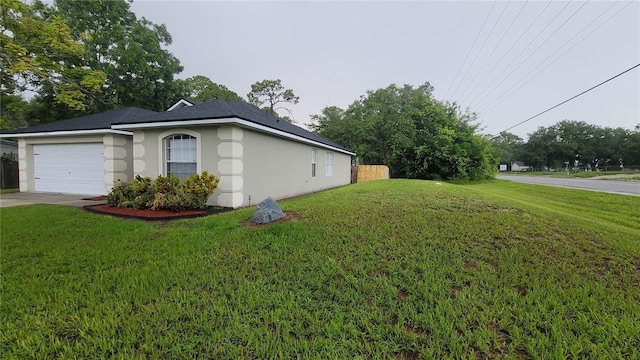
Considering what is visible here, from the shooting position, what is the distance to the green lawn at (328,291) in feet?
7.03

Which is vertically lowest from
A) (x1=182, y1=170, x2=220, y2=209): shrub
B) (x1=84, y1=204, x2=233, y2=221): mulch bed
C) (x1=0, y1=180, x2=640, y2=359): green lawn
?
(x1=0, y1=180, x2=640, y2=359): green lawn

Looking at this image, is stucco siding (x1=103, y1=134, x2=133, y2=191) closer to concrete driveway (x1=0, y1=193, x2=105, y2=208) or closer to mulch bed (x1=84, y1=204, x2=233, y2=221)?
concrete driveway (x1=0, y1=193, x2=105, y2=208)

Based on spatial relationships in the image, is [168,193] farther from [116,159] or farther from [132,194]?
[116,159]

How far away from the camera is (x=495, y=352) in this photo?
209 centimetres

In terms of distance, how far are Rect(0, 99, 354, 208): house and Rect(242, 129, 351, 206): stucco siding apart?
0.10ft

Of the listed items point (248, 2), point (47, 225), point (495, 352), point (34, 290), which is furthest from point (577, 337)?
point (248, 2)

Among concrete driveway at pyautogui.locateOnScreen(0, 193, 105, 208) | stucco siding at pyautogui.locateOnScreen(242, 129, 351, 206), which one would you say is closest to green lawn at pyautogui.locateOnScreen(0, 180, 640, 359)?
stucco siding at pyautogui.locateOnScreen(242, 129, 351, 206)

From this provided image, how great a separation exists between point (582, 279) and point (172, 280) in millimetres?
4929

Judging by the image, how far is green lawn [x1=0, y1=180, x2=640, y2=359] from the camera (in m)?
2.14

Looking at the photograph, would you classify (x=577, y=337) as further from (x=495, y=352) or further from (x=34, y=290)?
(x=34, y=290)

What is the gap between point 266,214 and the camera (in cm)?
525

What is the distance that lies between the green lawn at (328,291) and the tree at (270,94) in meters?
27.9

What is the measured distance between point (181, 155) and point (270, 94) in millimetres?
24886

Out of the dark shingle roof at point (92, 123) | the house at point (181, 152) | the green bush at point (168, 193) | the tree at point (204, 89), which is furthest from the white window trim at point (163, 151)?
the tree at point (204, 89)
